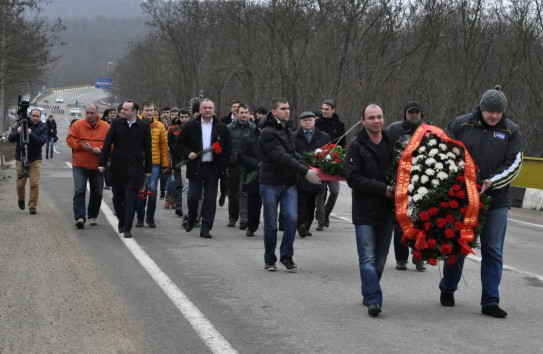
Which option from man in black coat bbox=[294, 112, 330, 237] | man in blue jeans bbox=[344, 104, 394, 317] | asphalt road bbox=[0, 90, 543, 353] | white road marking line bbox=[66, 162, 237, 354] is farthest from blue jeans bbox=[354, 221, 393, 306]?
man in black coat bbox=[294, 112, 330, 237]

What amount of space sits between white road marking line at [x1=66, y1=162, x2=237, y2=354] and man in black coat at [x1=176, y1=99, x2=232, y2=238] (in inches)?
50.4

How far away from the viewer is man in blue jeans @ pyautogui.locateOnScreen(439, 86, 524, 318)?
8414mm

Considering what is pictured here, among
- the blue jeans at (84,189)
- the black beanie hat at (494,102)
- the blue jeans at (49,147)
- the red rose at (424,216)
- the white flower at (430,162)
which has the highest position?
the black beanie hat at (494,102)

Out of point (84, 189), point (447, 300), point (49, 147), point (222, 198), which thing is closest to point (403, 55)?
point (49, 147)

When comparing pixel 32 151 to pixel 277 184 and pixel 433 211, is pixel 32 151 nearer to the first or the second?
pixel 277 184

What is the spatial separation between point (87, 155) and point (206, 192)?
2202 millimetres

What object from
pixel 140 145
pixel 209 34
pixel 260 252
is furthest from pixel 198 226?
pixel 209 34

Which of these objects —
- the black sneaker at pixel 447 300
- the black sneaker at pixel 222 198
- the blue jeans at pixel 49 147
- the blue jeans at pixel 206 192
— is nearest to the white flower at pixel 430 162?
the black sneaker at pixel 447 300

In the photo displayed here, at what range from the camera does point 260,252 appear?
1270 cm

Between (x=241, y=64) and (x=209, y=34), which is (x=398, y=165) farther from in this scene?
(x=209, y=34)

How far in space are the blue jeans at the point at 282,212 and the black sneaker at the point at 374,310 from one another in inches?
104

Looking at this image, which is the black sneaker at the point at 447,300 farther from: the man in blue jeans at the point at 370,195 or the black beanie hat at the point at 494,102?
the black beanie hat at the point at 494,102

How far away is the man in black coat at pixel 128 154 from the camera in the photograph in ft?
46.5

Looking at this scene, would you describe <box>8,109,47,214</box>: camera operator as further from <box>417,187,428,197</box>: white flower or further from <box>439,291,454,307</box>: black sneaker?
<box>417,187,428,197</box>: white flower
